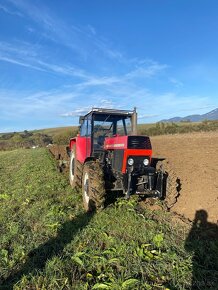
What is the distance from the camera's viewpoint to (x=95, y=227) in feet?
19.0

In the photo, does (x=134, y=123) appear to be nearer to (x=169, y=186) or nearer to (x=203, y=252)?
(x=169, y=186)

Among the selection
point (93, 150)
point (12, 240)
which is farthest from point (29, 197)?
point (12, 240)

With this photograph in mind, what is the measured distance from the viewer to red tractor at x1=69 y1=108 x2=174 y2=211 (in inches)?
271

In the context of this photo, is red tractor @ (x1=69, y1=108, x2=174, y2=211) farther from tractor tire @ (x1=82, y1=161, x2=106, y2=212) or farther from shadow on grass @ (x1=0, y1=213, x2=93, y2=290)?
shadow on grass @ (x1=0, y1=213, x2=93, y2=290)

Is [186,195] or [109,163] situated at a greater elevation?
[109,163]

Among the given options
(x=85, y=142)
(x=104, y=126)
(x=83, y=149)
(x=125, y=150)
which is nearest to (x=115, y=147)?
→ (x=125, y=150)

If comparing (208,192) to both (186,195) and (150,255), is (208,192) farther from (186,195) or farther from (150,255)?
(150,255)

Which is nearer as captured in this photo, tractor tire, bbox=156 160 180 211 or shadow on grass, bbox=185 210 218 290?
shadow on grass, bbox=185 210 218 290

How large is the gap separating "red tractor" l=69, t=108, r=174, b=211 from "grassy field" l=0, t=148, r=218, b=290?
45 cm

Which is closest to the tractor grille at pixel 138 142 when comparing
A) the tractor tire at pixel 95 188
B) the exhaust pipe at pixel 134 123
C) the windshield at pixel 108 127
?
the tractor tire at pixel 95 188

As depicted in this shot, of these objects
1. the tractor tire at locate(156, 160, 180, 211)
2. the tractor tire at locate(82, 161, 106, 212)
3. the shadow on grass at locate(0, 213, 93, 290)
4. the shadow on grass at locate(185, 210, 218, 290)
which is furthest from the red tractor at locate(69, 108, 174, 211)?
the shadow on grass at locate(185, 210, 218, 290)

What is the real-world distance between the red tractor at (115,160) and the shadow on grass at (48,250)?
80 centimetres

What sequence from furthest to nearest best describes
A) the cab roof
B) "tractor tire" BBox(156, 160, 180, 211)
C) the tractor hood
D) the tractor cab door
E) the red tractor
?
the tractor cab door
the cab roof
"tractor tire" BBox(156, 160, 180, 211)
the tractor hood
the red tractor

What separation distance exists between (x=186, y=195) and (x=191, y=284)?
4.48 meters
